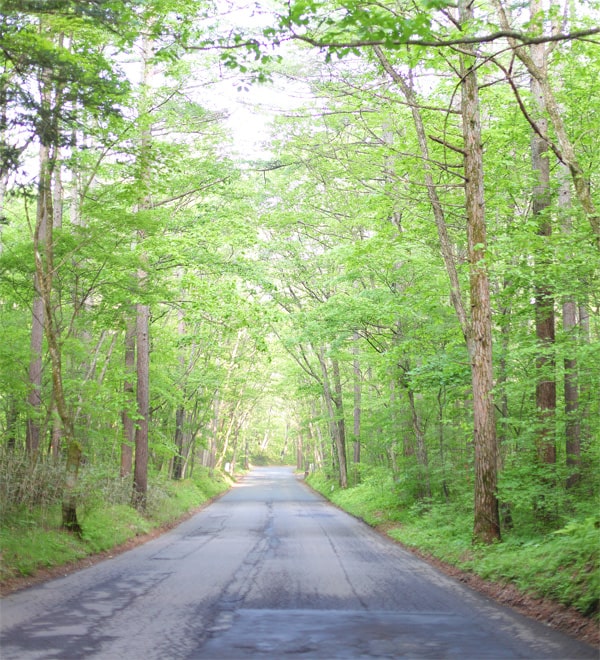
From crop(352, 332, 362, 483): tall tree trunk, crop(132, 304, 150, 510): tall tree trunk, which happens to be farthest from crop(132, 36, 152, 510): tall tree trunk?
crop(352, 332, 362, 483): tall tree trunk

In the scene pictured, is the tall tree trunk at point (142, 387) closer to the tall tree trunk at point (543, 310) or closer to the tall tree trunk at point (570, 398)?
the tall tree trunk at point (543, 310)

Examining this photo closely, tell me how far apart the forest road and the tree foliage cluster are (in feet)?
8.49

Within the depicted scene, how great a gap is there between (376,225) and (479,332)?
648 cm

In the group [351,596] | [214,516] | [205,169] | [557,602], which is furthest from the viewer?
[214,516]

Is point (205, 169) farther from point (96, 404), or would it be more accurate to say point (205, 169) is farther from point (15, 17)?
point (15, 17)

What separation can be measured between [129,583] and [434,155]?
10.7 m

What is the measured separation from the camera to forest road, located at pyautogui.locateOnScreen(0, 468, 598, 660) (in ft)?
17.6

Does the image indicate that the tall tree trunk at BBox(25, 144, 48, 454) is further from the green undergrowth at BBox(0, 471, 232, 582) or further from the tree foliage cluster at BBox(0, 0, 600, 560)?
the green undergrowth at BBox(0, 471, 232, 582)

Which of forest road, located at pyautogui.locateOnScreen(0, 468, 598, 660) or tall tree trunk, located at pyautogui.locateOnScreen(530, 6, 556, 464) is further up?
tall tree trunk, located at pyautogui.locateOnScreen(530, 6, 556, 464)

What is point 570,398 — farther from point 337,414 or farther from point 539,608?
point 337,414

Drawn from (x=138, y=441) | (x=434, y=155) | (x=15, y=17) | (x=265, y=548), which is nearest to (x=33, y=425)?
(x=138, y=441)

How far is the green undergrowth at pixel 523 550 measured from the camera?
6.92 meters

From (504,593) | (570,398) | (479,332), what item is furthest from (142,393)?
(504,593)

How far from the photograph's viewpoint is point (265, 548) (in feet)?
43.8
